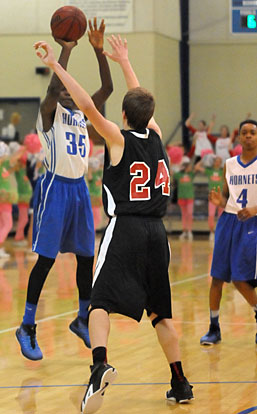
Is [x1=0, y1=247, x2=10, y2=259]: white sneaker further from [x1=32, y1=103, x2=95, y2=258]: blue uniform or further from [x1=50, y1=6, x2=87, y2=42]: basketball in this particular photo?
[x1=50, y1=6, x2=87, y2=42]: basketball

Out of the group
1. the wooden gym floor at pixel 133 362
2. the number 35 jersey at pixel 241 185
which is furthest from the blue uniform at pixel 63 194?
the number 35 jersey at pixel 241 185

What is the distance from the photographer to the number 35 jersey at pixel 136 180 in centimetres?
459

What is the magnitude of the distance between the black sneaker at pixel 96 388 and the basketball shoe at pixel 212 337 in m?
2.34

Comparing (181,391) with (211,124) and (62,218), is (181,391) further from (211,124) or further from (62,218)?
(211,124)

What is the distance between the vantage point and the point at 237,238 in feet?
21.3

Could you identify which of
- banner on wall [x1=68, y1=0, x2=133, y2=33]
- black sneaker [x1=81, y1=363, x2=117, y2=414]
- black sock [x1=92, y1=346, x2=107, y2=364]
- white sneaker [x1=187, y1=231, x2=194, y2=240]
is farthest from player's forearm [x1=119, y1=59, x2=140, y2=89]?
banner on wall [x1=68, y1=0, x2=133, y2=33]

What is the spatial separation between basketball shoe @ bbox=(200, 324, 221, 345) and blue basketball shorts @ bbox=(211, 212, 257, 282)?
16.9 inches

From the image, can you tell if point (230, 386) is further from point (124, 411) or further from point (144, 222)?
point (144, 222)

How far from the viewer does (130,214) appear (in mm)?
4656

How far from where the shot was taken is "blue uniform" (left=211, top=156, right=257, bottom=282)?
640cm

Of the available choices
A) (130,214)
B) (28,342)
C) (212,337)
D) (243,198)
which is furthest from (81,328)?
(130,214)

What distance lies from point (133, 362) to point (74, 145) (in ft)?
5.05

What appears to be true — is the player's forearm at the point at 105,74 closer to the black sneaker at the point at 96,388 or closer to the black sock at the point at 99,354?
the black sock at the point at 99,354

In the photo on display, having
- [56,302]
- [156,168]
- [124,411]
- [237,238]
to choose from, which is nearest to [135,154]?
[156,168]
